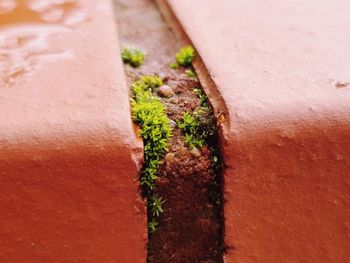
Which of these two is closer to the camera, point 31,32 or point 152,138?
point 152,138

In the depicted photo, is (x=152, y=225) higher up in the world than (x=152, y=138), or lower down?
lower down

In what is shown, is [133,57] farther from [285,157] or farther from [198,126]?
[285,157]

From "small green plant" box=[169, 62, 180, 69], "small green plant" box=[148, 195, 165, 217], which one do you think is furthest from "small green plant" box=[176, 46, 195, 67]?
"small green plant" box=[148, 195, 165, 217]

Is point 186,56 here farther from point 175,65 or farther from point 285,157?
point 285,157

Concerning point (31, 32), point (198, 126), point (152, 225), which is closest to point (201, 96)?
point (198, 126)

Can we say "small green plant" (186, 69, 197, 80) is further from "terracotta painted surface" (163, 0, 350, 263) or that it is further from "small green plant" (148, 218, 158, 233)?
"small green plant" (148, 218, 158, 233)
